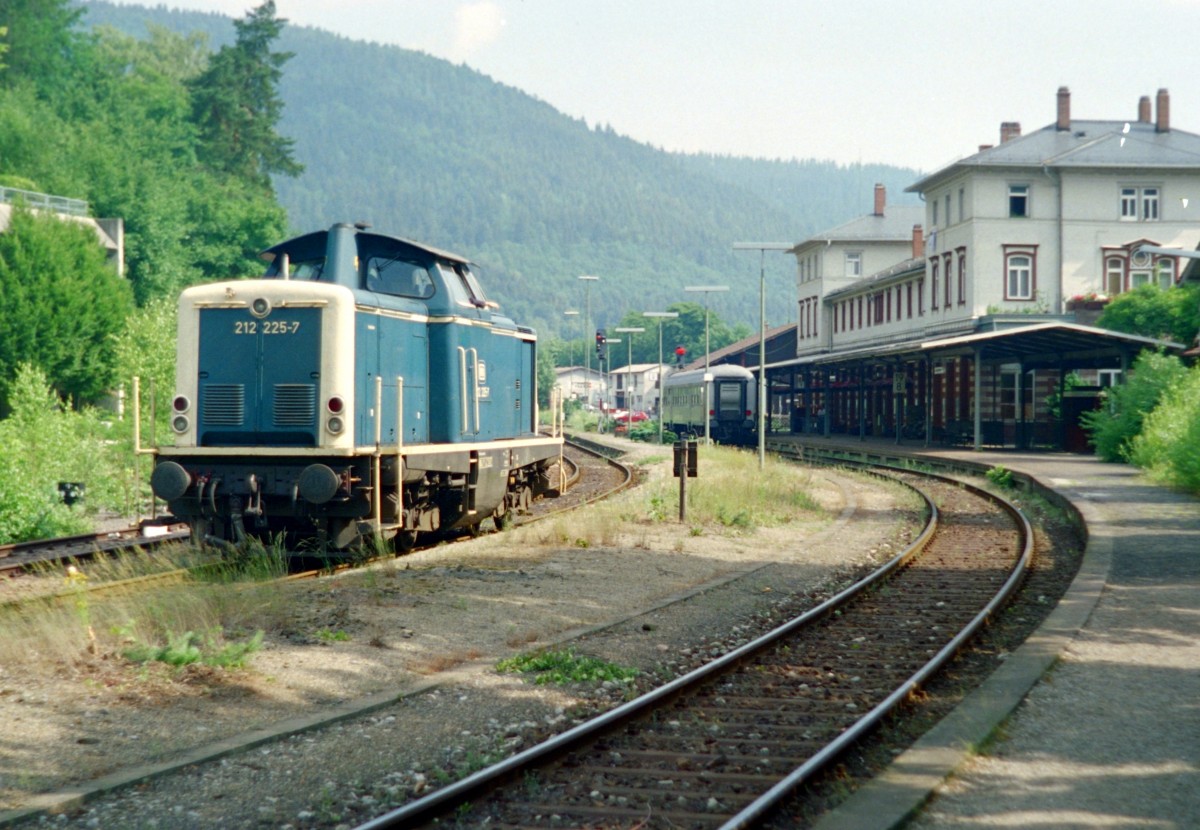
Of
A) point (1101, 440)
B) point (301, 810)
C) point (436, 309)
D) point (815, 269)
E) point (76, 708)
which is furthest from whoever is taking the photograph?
point (815, 269)

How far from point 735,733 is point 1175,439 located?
22.5 meters

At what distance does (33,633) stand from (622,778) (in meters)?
5.23

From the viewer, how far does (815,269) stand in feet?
256

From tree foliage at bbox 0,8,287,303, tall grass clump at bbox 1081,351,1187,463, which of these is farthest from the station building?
tree foliage at bbox 0,8,287,303

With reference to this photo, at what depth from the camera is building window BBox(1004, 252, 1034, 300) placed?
173 ft

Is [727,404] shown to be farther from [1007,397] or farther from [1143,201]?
[1143,201]

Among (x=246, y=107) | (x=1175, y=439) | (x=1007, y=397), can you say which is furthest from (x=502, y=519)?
Result: (x=246, y=107)

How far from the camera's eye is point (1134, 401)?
1286 inches

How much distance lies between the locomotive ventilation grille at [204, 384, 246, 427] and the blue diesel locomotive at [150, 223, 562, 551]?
0.02 m

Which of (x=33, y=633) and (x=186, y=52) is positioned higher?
(x=186, y=52)

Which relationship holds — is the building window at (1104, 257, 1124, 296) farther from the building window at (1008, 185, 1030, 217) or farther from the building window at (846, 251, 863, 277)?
the building window at (846, 251, 863, 277)

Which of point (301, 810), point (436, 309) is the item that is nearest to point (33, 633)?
point (301, 810)

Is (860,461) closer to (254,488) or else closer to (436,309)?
(436,309)

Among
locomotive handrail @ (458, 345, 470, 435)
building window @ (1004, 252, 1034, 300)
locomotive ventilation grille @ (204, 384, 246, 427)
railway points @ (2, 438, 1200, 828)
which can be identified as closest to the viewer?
railway points @ (2, 438, 1200, 828)
